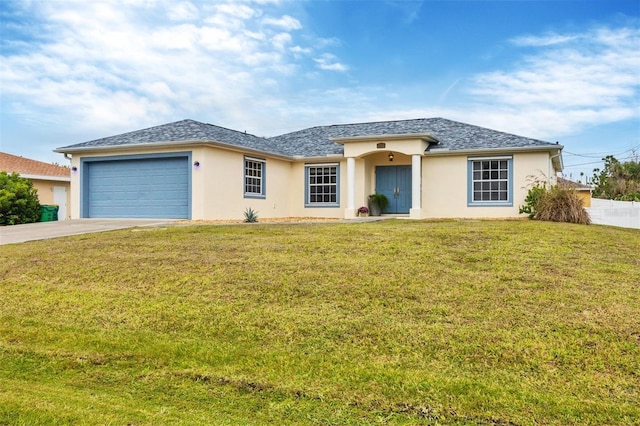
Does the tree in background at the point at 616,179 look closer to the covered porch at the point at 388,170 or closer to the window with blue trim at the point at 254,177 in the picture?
the covered porch at the point at 388,170

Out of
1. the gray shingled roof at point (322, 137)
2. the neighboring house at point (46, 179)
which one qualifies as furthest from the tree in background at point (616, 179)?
the neighboring house at point (46, 179)

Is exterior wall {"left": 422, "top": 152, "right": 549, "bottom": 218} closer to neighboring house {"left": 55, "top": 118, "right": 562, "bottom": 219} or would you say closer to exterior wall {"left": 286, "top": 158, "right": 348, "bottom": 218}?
neighboring house {"left": 55, "top": 118, "right": 562, "bottom": 219}

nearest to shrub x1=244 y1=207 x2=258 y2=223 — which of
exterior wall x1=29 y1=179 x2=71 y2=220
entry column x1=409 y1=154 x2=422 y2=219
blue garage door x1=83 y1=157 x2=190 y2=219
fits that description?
blue garage door x1=83 y1=157 x2=190 y2=219

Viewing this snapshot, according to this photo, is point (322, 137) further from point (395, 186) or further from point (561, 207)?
point (561, 207)

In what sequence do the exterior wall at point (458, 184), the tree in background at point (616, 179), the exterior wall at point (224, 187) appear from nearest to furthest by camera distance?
the exterior wall at point (224, 187) → the exterior wall at point (458, 184) → the tree in background at point (616, 179)

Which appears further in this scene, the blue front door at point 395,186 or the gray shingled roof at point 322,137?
the blue front door at point 395,186

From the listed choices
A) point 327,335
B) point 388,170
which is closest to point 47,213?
point 388,170

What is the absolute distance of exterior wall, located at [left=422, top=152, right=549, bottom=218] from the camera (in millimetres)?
17922

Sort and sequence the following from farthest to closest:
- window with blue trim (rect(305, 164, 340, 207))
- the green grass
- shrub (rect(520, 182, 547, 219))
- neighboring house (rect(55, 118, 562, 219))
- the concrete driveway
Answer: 1. window with blue trim (rect(305, 164, 340, 207))
2. neighboring house (rect(55, 118, 562, 219))
3. shrub (rect(520, 182, 547, 219))
4. the concrete driveway
5. the green grass

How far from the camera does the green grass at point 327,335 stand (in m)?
4.07

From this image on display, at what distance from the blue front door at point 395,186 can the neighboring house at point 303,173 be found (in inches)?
1.6

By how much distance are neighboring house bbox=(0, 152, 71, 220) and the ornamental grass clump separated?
23.8 meters

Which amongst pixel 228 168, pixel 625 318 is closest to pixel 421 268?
pixel 625 318

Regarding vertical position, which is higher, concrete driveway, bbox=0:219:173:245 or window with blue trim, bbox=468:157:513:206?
window with blue trim, bbox=468:157:513:206
